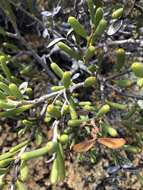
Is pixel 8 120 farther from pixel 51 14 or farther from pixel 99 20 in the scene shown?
pixel 99 20

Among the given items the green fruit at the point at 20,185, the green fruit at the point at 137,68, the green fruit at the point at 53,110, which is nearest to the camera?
the green fruit at the point at 137,68

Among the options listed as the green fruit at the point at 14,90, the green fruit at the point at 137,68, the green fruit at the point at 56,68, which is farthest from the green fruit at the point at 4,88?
the green fruit at the point at 137,68

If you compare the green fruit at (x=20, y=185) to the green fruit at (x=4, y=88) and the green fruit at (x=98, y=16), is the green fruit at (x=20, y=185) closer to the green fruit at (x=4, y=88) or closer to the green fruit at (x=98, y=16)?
the green fruit at (x=4, y=88)

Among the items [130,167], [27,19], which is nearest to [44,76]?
[27,19]

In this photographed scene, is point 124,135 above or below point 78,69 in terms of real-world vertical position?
below

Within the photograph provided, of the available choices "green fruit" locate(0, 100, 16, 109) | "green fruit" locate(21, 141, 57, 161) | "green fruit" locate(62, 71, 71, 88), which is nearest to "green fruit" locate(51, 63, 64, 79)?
"green fruit" locate(62, 71, 71, 88)

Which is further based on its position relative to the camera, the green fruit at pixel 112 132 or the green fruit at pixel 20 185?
the green fruit at pixel 20 185

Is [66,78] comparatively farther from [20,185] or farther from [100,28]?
[20,185]

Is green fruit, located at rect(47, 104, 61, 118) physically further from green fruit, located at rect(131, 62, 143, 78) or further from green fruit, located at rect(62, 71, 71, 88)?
green fruit, located at rect(131, 62, 143, 78)

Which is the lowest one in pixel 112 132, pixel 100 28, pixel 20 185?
pixel 20 185

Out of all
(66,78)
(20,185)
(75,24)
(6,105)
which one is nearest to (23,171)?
(20,185)

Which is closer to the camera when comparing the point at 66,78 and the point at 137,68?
the point at 137,68
